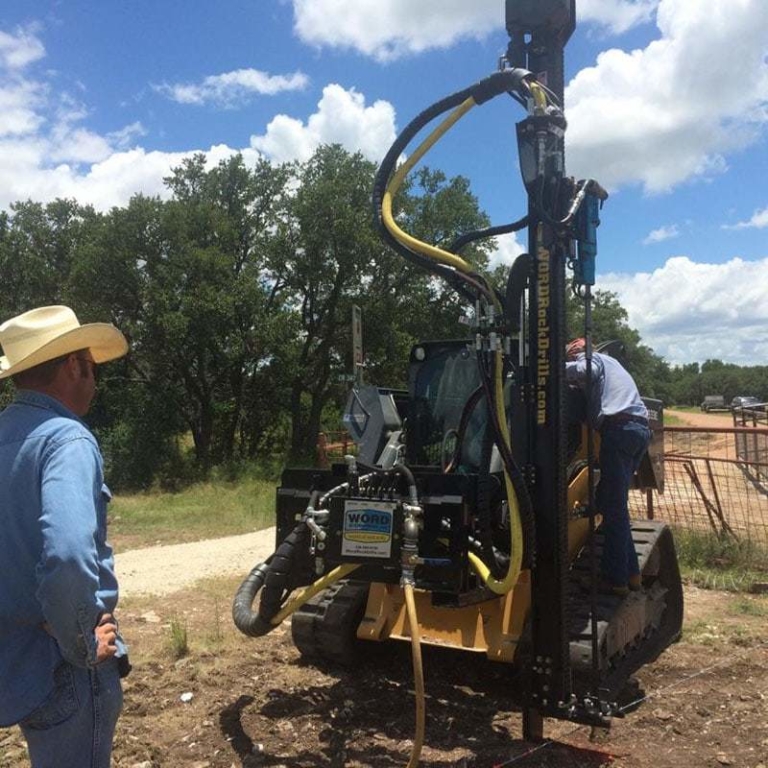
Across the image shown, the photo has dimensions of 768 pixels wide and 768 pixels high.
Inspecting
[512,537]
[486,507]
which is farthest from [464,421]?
[512,537]

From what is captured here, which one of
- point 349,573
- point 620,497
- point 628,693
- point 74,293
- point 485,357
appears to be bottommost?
point 628,693

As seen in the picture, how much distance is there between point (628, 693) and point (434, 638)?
1.33 metres

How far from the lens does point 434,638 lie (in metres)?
4.61

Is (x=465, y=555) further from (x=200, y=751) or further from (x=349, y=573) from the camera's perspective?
(x=200, y=751)

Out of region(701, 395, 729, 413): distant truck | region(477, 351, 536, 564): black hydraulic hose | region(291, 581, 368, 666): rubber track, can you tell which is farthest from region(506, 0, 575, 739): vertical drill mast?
region(701, 395, 729, 413): distant truck

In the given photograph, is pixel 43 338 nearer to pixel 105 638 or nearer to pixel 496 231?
pixel 105 638

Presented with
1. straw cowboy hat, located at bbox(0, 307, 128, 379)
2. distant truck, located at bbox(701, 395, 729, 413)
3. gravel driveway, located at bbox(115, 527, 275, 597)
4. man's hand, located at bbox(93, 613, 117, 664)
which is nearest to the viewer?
man's hand, located at bbox(93, 613, 117, 664)

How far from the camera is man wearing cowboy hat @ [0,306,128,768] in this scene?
2182 millimetres

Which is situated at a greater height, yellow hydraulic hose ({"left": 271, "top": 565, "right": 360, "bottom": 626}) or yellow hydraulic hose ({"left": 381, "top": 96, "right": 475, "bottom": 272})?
yellow hydraulic hose ({"left": 381, "top": 96, "right": 475, "bottom": 272})

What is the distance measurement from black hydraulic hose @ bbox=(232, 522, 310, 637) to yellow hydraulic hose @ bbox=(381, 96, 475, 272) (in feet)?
5.01

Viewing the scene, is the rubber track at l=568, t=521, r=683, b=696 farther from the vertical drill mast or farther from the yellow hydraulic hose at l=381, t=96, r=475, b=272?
the yellow hydraulic hose at l=381, t=96, r=475, b=272

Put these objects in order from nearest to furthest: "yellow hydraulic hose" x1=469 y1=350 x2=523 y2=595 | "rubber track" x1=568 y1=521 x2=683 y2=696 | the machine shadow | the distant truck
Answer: "yellow hydraulic hose" x1=469 y1=350 x2=523 y2=595
the machine shadow
"rubber track" x1=568 y1=521 x2=683 y2=696
the distant truck

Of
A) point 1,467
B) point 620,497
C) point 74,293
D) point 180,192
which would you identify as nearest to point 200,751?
point 1,467

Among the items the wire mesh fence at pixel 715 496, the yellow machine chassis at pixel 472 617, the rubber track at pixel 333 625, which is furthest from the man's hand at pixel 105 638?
the wire mesh fence at pixel 715 496
